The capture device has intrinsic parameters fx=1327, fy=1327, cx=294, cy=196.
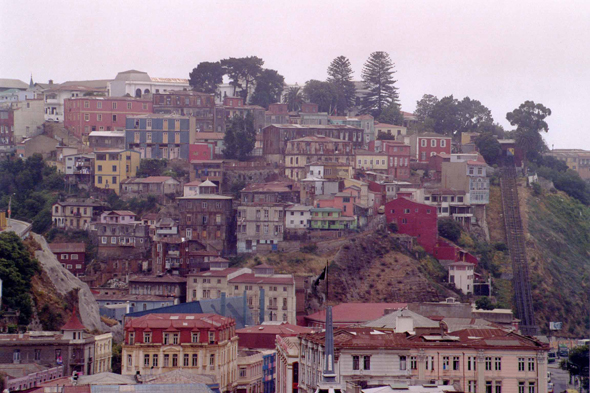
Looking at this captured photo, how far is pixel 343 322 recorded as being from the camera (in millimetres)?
73438

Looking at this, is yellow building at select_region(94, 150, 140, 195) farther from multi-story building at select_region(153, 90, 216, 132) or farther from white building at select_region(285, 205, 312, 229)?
white building at select_region(285, 205, 312, 229)

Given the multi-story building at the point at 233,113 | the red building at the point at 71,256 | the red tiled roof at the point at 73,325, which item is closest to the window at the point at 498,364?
the red tiled roof at the point at 73,325

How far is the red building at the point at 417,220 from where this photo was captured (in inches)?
3602

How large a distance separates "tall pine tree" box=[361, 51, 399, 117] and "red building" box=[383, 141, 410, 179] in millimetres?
19894

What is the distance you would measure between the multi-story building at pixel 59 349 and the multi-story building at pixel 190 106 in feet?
136

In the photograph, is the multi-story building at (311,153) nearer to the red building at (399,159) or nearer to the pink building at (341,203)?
the red building at (399,159)

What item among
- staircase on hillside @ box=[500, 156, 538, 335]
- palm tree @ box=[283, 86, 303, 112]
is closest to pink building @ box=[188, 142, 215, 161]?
palm tree @ box=[283, 86, 303, 112]

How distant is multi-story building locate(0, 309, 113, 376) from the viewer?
204 feet

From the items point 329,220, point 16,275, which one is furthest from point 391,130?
point 16,275

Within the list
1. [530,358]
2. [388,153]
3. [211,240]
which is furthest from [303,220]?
[530,358]

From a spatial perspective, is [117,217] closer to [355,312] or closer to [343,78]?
[355,312]

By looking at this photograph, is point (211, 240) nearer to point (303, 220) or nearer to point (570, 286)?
point (303, 220)

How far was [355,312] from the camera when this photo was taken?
7662 cm

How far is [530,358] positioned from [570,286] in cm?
4787
